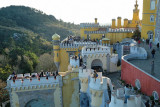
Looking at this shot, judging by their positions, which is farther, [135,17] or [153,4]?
[135,17]

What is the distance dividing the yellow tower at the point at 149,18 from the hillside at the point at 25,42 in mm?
20457

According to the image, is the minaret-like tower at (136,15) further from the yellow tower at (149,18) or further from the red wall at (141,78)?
the red wall at (141,78)

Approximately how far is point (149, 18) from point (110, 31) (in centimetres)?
723

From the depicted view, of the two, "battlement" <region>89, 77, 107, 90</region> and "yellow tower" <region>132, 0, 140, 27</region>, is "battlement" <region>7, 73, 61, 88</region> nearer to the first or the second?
"battlement" <region>89, 77, 107, 90</region>

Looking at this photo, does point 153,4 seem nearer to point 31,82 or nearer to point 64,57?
point 64,57

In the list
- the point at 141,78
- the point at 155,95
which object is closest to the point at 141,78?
the point at 141,78

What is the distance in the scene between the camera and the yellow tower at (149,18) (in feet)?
76.1

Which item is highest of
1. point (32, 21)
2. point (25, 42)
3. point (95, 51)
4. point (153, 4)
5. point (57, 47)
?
point (32, 21)

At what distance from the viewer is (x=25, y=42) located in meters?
50.2

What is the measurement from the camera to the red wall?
35.6 ft

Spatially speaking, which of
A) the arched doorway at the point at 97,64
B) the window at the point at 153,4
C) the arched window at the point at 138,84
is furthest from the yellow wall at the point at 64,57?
the arched window at the point at 138,84

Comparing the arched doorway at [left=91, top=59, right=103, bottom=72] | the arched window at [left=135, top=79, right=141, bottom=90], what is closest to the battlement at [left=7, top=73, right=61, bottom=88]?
the arched doorway at [left=91, top=59, right=103, bottom=72]

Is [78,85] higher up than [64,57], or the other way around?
[64,57]

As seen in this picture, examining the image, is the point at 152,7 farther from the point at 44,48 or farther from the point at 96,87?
the point at 44,48
